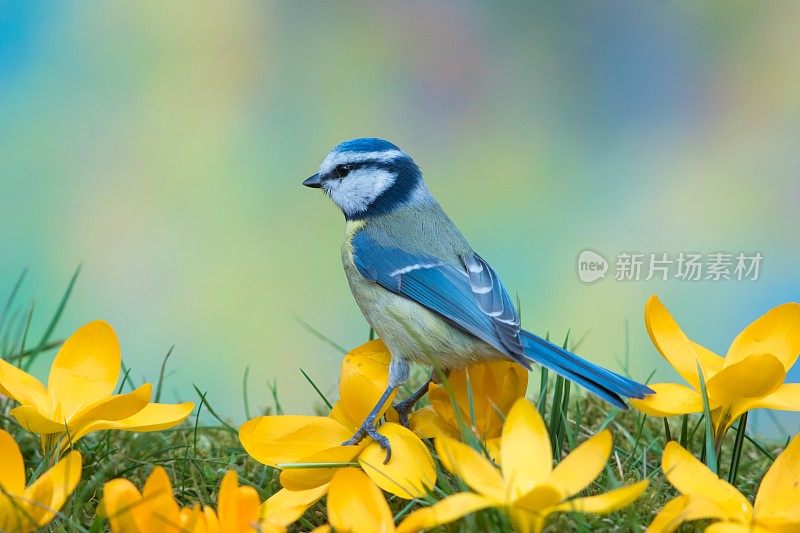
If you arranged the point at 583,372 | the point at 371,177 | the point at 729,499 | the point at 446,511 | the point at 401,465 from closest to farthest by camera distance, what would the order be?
the point at 446,511 < the point at 729,499 < the point at 401,465 < the point at 583,372 < the point at 371,177

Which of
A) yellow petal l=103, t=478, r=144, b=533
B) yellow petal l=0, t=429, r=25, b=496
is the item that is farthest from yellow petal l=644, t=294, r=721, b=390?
yellow petal l=0, t=429, r=25, b=496

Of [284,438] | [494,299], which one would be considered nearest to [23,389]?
[284,438]

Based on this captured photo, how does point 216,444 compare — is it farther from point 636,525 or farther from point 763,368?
point 763,368

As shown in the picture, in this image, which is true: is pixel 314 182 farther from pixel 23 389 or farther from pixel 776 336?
pixel 776 336

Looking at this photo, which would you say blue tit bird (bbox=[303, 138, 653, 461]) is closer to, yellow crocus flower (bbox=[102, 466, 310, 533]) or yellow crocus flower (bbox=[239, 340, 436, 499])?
yellow crocus flower (bbox=[239, 340, 436, 499])

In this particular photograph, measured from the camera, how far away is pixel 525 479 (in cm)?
90

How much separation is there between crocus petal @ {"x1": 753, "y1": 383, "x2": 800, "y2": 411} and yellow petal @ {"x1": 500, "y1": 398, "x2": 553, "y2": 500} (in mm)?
303

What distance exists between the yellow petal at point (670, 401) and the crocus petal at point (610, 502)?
187 millimetres

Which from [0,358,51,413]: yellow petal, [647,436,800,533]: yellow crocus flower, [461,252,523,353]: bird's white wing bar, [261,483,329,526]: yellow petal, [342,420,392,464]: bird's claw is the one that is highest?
[461,252,523,353]: bird's white wing bar

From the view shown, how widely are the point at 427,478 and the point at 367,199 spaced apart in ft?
2.28

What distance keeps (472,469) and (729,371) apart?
32 cm

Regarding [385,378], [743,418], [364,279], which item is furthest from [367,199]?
[743,418]

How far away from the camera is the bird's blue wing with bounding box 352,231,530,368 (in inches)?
53.3

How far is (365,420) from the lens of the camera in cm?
113
